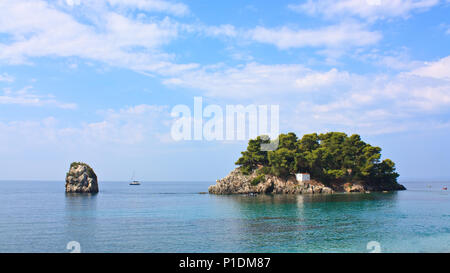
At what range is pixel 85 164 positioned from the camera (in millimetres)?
95688

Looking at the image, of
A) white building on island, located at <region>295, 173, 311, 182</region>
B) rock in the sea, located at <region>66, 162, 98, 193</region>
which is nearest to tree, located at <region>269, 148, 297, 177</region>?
white building on island, located at <region>295, 173, 311, 182</region>

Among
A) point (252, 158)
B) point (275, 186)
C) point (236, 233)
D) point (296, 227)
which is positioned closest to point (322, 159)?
point (275, 186)

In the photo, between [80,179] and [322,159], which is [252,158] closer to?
[322,159]

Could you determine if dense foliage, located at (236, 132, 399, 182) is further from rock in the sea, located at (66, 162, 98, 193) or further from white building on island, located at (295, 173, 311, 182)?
rock in the sea, located at (66, 162, 98, 193)

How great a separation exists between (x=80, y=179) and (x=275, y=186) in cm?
5757

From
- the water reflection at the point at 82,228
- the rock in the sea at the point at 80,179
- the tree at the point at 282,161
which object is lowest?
the water reflection at the point at 82,228

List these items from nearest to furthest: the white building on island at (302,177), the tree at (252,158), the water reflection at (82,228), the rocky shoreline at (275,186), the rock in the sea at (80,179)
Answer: the water reflection at (82,228) → the rocky shoreline at (275,186) → the white building on island at (302,177) → the tree at (252,158) → the rock in the sea at (80,179)

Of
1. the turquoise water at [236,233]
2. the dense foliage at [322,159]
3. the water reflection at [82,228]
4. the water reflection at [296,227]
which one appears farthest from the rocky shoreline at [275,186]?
the water reflection at [82,228]

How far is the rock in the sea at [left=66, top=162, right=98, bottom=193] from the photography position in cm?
9512

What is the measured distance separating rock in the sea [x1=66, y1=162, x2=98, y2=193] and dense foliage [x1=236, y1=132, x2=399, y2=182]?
4512 centimetres

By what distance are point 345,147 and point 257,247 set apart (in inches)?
3111

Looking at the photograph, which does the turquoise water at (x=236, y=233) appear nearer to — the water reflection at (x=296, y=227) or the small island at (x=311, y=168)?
the water reflection at (x=296, y=227)

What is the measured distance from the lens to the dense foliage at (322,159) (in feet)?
294

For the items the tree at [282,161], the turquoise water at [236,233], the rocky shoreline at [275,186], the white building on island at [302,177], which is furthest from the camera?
the white building on island at [302,177]
